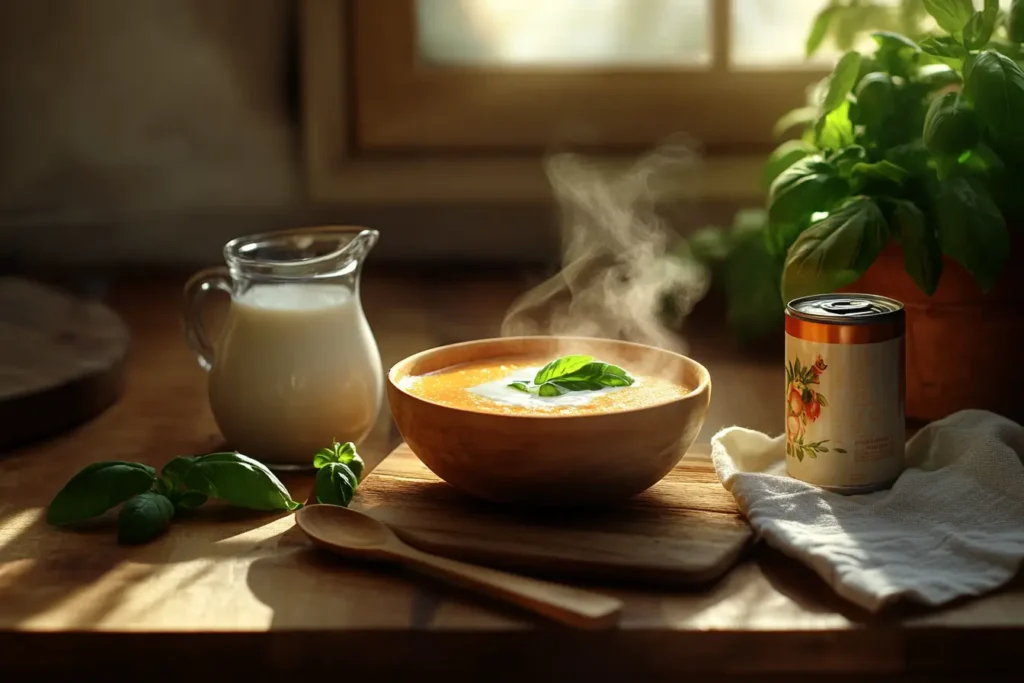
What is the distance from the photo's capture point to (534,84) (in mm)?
1978

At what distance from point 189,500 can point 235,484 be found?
0.04 m

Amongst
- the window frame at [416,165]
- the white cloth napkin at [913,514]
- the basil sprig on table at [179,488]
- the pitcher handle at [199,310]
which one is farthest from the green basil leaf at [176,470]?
the window frame at [416,165]

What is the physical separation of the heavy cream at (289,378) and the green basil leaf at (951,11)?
59 cm

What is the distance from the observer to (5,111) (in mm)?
1993

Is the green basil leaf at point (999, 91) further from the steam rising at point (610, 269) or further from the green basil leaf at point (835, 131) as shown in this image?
Result: the steam rising at point (610, 269)

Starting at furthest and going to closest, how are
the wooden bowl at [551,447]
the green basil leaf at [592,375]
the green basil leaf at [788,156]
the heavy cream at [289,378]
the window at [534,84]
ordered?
the window at [534,84] < the green basil leaf at [788,156] < the heavy cream at [289,378] < the green basil leaf at [592,375] < the wooden bowl at [551,447]

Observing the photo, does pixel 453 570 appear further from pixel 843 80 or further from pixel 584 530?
pixel 843 80

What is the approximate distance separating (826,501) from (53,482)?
2.21 feet

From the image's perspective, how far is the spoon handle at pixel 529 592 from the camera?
0.81 metres

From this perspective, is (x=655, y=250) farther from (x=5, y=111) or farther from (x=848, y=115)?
(x=5, y=111)

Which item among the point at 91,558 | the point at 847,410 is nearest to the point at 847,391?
the point at 847,410

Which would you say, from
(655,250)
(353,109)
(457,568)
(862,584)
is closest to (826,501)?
(862,584)

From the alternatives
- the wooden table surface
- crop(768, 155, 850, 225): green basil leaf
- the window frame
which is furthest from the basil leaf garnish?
the window frame

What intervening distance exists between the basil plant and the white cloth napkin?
141 mm
